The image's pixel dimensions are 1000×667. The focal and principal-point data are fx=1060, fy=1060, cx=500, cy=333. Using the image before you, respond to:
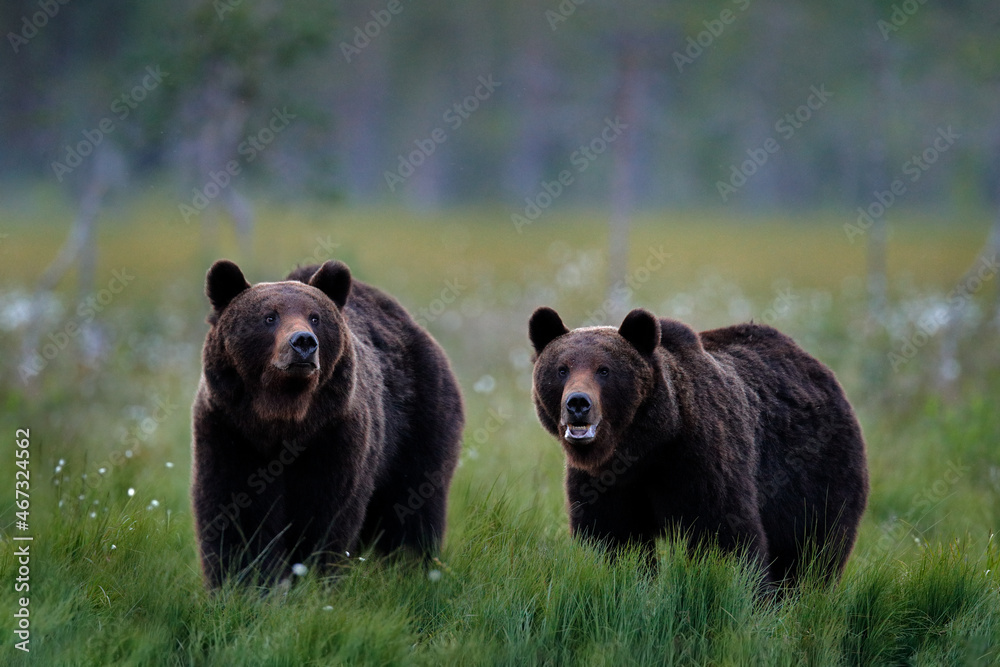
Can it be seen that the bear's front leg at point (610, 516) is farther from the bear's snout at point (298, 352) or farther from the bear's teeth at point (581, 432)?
the bear's snout at point (298, 352)

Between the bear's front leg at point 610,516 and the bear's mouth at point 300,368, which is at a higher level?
the bear's mouth at point 300,368

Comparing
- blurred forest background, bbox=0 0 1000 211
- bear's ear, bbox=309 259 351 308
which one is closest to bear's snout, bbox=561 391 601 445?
bear's ear, bbox=309 259 351 308

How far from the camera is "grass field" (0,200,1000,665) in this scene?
4316mm

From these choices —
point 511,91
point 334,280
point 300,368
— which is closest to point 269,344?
point 300,368

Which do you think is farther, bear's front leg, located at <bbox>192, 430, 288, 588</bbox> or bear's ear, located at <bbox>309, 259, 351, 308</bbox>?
bear's ear, located at <bbox>309, 259, 351, 308</bbox>

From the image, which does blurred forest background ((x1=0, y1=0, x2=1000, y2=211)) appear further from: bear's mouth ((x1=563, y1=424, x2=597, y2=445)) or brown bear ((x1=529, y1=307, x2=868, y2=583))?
bear's mouth ((x1=563, y1=424, x2=597, y2=445))

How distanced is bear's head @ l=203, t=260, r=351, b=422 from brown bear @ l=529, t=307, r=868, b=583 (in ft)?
3.45

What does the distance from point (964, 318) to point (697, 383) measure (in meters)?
7.91

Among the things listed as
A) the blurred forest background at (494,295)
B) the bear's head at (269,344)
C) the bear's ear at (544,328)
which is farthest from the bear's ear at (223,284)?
the bear's ear at (544,328)

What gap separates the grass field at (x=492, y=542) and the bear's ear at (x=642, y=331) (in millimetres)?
955

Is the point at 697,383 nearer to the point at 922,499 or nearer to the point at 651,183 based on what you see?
the point at 922,499

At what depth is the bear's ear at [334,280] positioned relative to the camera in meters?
5.22

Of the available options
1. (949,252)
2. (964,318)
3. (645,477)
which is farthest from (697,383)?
(949,252)

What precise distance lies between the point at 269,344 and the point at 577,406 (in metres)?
1.41
